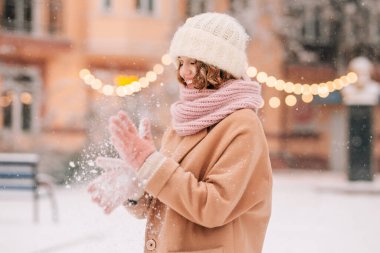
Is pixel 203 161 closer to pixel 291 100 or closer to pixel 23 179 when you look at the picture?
pixel 23 179

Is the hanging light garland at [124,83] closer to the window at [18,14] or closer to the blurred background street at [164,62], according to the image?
the blurred background street at [164,62]

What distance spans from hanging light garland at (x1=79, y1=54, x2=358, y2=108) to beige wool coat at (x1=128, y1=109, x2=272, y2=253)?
28.1ft

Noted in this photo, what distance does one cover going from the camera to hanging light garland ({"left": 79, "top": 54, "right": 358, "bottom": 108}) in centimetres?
1406

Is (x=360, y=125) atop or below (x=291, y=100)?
below

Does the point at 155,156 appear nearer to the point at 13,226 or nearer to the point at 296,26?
the point at 13,226

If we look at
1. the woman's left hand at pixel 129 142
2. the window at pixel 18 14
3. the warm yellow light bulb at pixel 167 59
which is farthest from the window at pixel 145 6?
the woman's left hand at pixel 129 142

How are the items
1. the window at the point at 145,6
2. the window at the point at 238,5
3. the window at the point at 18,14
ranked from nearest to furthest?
the window at the point at 18,14 → the window at the point at 238,5 → the window at the point at 145,6

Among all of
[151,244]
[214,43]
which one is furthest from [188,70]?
[151,244]

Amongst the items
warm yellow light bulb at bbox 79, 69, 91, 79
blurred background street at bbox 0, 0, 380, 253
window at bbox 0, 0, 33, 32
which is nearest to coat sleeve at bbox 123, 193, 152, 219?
blurred background street at bbox 0, 0, 380, 253

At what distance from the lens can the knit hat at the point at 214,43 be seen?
7.34ft

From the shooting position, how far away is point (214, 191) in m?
2.03

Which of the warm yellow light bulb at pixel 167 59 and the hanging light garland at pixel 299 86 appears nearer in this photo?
the warm yellow light bulb at pixel 167 59

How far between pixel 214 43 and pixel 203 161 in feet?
1.32

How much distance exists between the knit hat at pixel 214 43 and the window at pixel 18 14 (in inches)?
799
